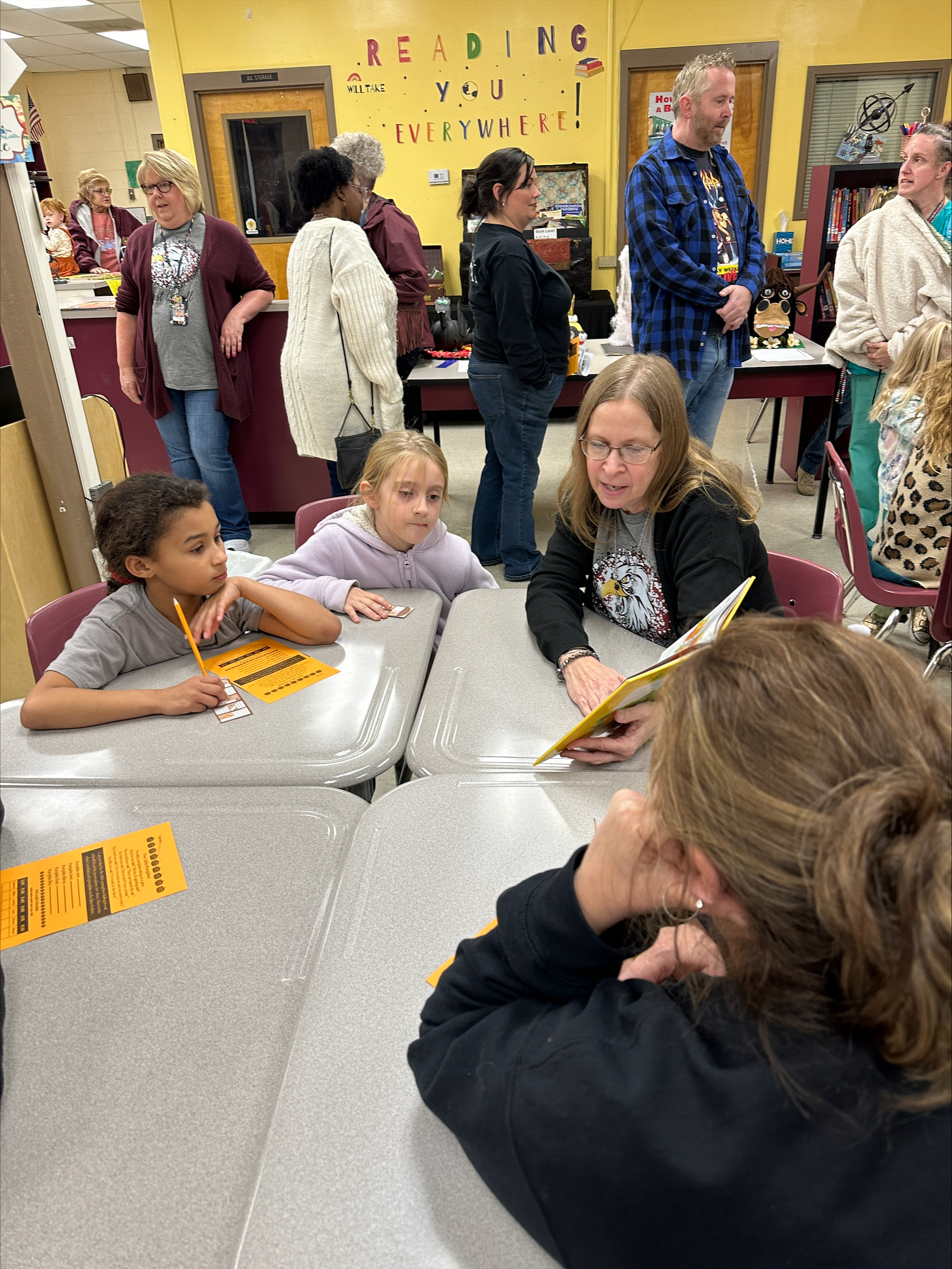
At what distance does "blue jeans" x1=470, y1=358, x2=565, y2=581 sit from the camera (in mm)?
3119

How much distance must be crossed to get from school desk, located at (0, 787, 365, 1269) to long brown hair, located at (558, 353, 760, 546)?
78 centimetres

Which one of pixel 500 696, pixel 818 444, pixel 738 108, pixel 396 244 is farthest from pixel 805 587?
pixel 738 108

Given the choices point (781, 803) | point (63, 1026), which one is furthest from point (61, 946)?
point (781, 803)

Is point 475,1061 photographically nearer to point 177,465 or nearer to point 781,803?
point 781,803

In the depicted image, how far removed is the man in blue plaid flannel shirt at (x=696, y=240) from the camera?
2629mm

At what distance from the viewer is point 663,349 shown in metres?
2.91

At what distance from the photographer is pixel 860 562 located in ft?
7.59

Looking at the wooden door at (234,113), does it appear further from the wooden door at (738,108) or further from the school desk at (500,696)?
the school desk at (500,696)

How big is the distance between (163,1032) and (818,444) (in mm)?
4185

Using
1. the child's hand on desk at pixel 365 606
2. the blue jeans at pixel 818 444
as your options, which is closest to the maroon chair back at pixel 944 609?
the child's hand on desk at pixel 365 606

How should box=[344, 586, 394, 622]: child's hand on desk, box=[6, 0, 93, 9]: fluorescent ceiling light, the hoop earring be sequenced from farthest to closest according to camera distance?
box=[6, 0, 93, 9]: fluorescent ceiling light
box=[344, 586, 394, 622]: child's hand on desk
the hoop earring

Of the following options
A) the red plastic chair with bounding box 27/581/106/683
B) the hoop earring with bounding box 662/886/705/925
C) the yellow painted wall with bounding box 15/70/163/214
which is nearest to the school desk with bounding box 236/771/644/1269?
the hoop earring with bounding box 662/886/705/925

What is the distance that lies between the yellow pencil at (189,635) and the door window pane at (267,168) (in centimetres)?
519

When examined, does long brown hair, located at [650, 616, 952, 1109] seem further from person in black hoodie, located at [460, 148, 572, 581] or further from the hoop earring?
person in black hoodie, located at [460, 148, 572, 581]
